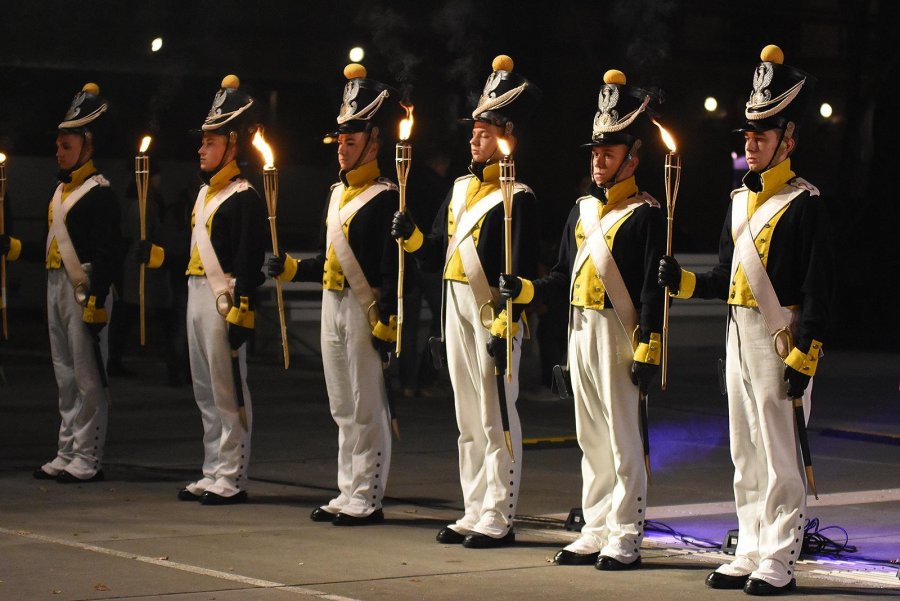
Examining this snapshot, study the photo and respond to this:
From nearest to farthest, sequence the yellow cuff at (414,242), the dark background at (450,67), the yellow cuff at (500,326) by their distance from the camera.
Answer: the yellow cuff at (500,326)
the yellow cuff at (414,242)
the dark background at (450,67)

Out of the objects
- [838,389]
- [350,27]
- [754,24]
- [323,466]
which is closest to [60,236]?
[323,466]

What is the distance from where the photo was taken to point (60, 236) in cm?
1067

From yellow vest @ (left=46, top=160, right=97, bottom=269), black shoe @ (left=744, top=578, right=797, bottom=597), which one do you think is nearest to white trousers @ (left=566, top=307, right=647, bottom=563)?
black shoe @ (left=744, top=578, right=797, bottom=597)

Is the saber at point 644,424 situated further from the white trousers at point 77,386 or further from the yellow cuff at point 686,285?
the white trousers at point 77,386

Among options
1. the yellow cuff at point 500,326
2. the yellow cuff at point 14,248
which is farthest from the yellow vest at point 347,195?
the yellow cuff at point 14,248

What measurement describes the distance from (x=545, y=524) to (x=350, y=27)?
1393 centimetres

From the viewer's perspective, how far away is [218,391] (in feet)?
32.7

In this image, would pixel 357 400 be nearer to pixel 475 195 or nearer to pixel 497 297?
pixel 497 297

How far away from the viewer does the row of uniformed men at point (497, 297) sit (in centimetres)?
754

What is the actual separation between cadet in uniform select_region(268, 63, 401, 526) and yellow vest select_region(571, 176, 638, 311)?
4.36ft

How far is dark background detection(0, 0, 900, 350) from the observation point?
21.0 meters

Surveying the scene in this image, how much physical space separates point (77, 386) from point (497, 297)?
11.2ft

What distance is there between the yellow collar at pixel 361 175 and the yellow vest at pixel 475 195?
0.83 meters

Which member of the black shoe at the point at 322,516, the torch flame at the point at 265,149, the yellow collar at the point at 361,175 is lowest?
the black shoe at the point at 322,516
